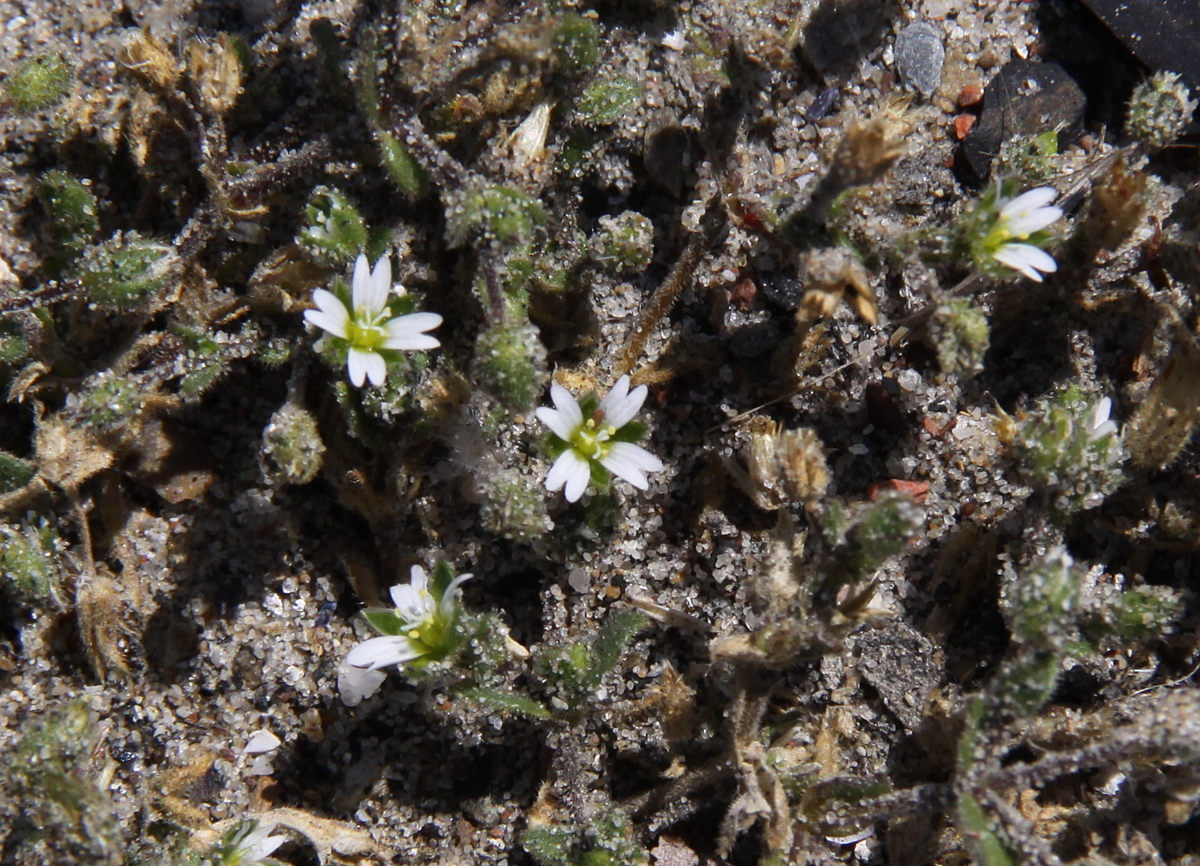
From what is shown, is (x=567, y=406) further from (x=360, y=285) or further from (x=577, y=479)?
(x=360, y=285)

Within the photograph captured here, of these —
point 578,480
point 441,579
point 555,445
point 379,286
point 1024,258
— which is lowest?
point 441,579

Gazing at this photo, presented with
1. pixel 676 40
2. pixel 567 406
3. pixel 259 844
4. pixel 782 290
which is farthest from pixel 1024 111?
pixel 259 844

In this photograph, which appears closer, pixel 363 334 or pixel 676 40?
pixel 363 334

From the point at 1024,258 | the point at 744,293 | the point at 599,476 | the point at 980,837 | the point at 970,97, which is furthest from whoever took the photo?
the point at 970,97

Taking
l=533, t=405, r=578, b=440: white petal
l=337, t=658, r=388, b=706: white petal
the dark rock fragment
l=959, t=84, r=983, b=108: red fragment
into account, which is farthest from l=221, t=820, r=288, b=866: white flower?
l=959, t=84, r=983, b=108: red fragment

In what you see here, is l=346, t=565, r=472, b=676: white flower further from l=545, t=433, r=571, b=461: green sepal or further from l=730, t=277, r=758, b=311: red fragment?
l=730, t=277, r=758, b=311: red fragment

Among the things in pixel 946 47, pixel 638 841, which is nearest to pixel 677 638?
pixel 638 841
